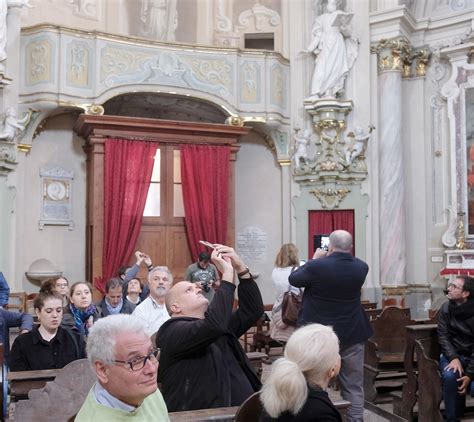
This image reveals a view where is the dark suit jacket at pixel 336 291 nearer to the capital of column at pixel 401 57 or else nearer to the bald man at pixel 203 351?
the bald man at pixel 203 351

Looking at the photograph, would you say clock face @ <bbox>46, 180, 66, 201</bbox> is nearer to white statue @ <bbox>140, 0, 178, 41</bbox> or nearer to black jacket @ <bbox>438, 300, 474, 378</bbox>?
white statue @ <bbox>140, 0, 178, 41</bbox>

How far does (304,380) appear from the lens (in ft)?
8.54

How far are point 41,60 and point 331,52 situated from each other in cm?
516

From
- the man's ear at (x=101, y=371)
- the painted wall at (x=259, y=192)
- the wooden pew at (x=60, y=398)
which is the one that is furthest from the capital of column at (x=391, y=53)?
the man's ear at (x=101, y=371)

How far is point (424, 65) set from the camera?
12281 millimetres

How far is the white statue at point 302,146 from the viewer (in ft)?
39.2

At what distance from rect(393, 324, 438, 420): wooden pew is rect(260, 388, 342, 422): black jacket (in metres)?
3.00

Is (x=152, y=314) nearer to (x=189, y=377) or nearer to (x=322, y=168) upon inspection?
(x=189, y=377)

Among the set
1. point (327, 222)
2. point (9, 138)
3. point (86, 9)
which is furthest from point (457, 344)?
point (86, 9)

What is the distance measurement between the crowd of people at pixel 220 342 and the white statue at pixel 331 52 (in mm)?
6169

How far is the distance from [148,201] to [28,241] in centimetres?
219

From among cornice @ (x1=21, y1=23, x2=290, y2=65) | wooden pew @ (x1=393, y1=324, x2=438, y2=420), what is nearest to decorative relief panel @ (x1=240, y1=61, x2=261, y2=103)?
cornice @ (x1=21, y1=23, x2=290, y2=65)

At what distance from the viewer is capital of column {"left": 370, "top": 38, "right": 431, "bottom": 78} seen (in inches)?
467

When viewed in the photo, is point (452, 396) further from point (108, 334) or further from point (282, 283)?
point (108, 334)
